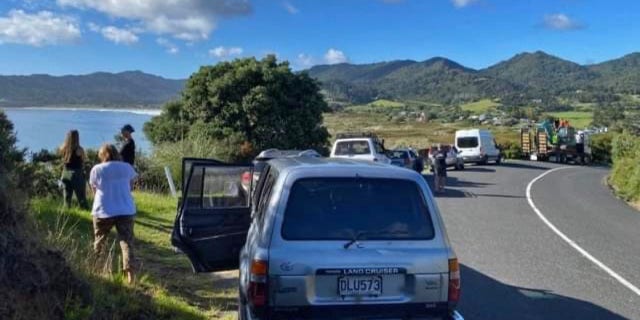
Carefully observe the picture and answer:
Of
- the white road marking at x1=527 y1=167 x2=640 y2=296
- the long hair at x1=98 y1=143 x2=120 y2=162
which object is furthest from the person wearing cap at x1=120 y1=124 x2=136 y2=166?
the white road marking at x1=527 y1=167 x2=640 y2=296

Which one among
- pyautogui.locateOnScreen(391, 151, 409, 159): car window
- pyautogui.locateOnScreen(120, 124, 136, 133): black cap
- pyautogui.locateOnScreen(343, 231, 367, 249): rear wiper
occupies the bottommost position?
pyautogui.locateOnScreen(391, 151, 409, 159): car window

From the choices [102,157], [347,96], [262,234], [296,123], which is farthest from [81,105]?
[347,96]

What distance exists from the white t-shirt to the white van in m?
34.0

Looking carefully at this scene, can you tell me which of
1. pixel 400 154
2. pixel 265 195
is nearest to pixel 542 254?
pixel 265 195

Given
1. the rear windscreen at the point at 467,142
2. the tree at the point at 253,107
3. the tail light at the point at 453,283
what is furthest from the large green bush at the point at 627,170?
the tail light at the point at 453,283

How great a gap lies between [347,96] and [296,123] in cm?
14901

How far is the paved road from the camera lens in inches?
289

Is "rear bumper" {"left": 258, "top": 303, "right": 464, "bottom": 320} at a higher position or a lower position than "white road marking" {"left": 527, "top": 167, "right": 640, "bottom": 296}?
higher

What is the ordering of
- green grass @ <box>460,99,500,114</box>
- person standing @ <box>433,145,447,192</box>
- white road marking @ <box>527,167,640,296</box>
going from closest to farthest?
white road marking @ <box>527,167,640,296</box>
person standing @ <box>433,145,447,192</box>
green grass @ <box>460,99,500,114</box>

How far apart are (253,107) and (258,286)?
28.6m

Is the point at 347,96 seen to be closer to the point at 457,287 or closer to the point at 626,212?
the point at 626,212

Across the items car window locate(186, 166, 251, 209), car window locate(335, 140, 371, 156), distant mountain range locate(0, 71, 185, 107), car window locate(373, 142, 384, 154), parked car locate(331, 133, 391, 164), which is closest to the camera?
car window locate(186, 166, 251, 209)

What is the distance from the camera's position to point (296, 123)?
3319cm

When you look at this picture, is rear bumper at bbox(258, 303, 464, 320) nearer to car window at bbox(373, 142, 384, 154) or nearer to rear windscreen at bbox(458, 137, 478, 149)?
car window at bbox(373, 142, 384, 154)
